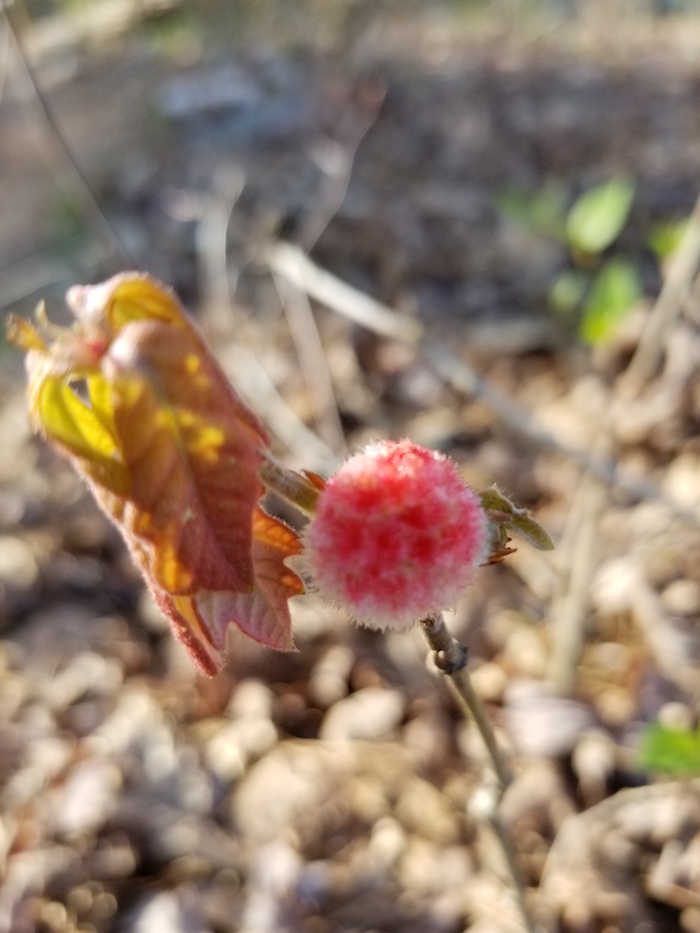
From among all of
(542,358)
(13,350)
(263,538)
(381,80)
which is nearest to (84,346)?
(263,538)

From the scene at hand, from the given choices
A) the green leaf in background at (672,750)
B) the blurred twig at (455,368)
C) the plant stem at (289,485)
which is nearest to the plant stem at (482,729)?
the plant stem at (289,485)

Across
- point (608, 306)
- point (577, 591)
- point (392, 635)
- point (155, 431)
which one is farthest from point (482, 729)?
point (392, 635)

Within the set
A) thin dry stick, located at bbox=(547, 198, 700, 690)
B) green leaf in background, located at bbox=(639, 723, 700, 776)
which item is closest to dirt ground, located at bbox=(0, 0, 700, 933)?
thin dry stick, located at bbox=(547, 198, 700, 690)

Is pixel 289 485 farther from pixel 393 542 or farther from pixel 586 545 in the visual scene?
pixel 586 545

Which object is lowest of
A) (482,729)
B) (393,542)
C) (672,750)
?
(672,750)

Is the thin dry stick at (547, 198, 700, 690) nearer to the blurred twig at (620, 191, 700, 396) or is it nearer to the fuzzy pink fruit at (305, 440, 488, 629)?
the blurred twig at (620, 191, 700, 396)

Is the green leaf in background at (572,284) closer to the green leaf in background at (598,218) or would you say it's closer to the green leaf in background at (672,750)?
the green leaf in background at (598,218)
